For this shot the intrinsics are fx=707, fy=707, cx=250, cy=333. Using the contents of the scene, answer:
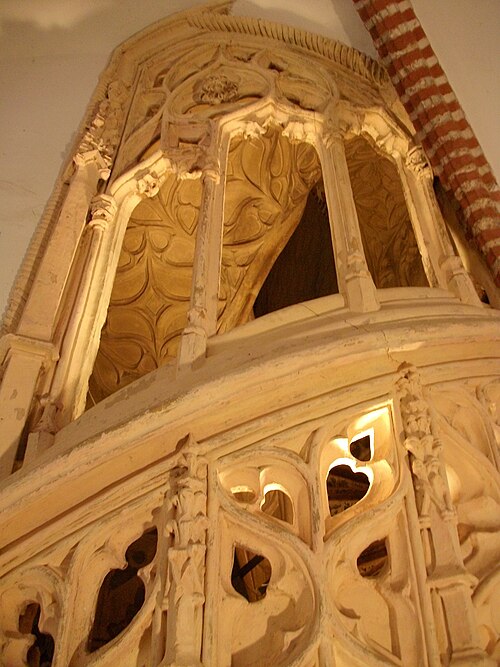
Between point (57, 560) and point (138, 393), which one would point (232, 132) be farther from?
point (57, 560)

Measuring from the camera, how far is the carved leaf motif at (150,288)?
5.01 metres

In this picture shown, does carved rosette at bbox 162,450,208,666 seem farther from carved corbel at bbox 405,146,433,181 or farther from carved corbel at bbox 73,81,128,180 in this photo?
carved corbel at bbox 405,146,433,181

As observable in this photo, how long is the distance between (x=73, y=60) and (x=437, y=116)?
100 inches

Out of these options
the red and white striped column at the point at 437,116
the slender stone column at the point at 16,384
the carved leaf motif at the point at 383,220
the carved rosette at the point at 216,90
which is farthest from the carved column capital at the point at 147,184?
the carved leaf motif at the point at 383,220

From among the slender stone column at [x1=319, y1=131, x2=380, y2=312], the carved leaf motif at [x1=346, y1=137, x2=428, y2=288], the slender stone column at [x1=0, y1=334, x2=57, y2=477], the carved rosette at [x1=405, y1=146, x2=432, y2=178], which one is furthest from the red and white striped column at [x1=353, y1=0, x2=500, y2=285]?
the slender stone column at [x1=0, y1=334, x2=57, y2=477]

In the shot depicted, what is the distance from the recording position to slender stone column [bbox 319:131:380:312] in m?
2.80

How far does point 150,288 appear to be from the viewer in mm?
5297

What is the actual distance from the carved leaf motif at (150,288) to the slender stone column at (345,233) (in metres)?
1.34

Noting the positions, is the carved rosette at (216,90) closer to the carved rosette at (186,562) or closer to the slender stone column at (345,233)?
the slender stone column at (345,233)

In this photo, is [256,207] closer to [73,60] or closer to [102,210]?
[73,60]

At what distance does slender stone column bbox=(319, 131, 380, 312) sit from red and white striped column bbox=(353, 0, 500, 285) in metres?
0.48

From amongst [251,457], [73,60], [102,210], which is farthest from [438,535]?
[73,60]

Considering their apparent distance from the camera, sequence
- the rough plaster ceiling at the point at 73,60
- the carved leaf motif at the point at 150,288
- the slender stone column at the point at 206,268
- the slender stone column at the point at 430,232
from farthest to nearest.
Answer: the carved leaf motif at the point at 150,288, the rough plaster ceiling at the point at 73,60, the slender stone column at the point at 430,232, the slender stone column at the point at 206,268

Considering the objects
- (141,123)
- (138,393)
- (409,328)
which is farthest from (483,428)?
(141,123)
